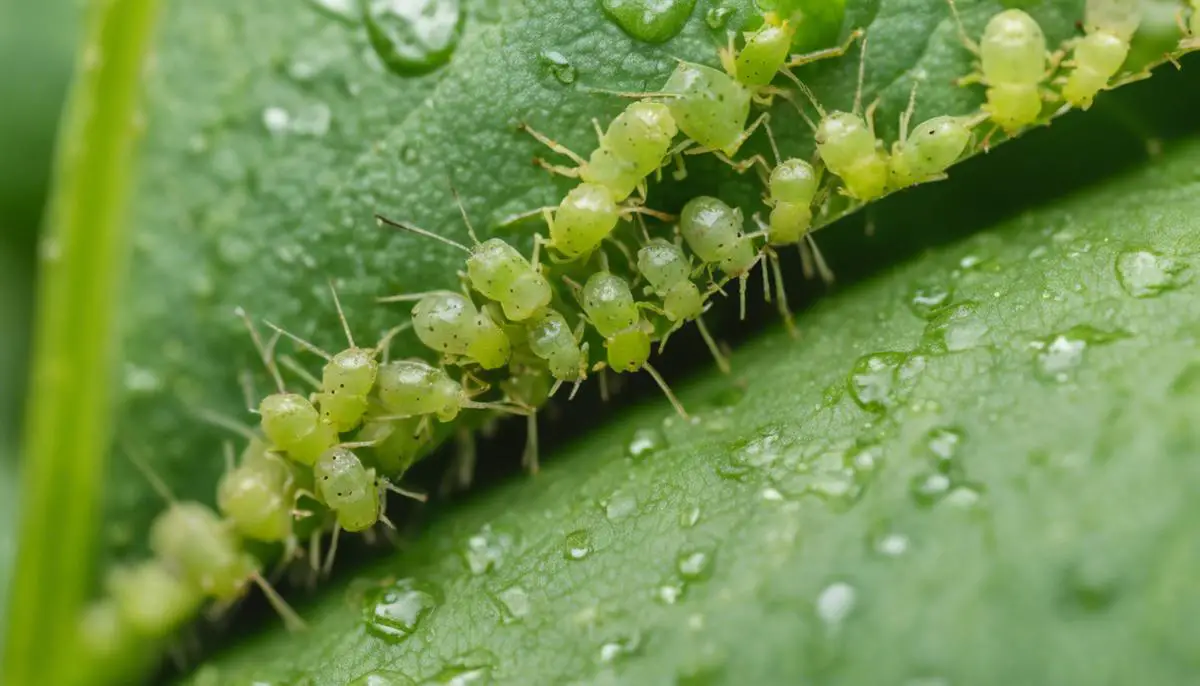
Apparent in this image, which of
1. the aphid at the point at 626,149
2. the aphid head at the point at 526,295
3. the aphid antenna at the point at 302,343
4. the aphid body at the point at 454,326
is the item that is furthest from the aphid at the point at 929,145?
the aphid antenna at the point at 302,343

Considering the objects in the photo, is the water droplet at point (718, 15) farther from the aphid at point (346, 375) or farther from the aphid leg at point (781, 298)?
the aphid at point (346, 375)

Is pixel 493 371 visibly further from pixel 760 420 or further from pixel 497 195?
pixel 760 420

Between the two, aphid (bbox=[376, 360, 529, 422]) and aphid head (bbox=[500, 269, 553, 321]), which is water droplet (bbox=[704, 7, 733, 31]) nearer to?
aphid head (bbox=[500, 269, 553, 321])

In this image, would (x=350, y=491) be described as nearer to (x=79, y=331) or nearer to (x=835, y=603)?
(x=79, y=331)

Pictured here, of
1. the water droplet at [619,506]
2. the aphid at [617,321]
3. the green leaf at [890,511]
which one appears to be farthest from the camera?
the aphid at [617,321]

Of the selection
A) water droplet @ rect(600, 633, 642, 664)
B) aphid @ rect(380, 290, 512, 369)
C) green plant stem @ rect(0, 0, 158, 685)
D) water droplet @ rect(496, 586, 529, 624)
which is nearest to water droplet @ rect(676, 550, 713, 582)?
water droplet @ rect(600, 633, 642, 664)

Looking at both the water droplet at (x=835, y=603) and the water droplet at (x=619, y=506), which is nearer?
the water droplet at (x=835, y=603)
